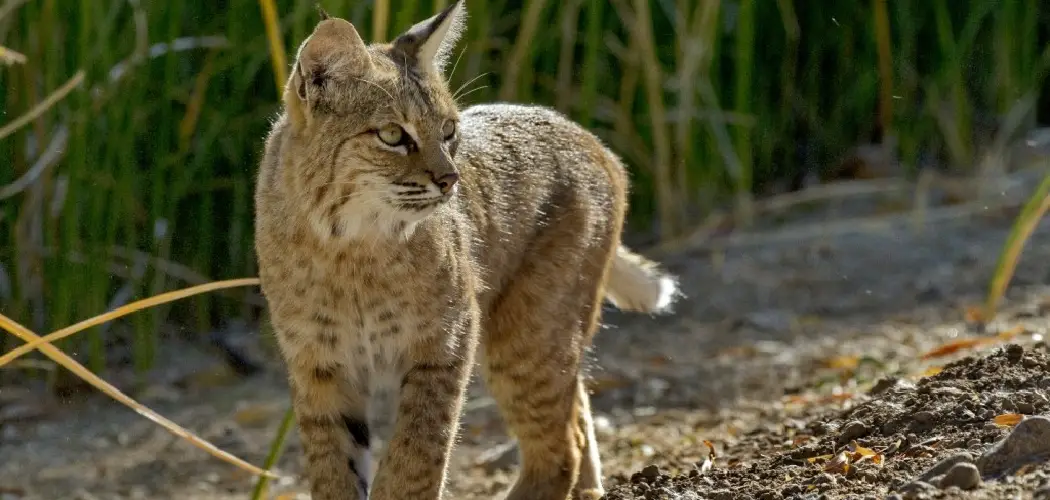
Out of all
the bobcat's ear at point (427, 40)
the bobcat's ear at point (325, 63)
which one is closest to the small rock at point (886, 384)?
the bobcat's ear at point (427, 40)

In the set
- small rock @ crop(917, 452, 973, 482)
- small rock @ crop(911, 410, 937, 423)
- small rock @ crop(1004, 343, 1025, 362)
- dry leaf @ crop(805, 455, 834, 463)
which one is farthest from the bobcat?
small rock @ crop(1004, 343, 1025, 362)

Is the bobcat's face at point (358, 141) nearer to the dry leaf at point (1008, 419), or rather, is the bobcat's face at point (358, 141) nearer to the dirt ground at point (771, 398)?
the dirt ground at point (771, 398)

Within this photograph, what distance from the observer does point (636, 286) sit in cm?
462

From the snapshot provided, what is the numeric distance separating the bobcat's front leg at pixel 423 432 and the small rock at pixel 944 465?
1.12 m

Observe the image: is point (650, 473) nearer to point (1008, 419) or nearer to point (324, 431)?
point (324, 431)

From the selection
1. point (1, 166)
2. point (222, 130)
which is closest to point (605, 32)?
point (222, 130)

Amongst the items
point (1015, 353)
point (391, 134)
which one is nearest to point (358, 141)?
point (391, 134)

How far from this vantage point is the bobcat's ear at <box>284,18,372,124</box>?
131 inches

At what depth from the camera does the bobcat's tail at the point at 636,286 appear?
4.60 meters

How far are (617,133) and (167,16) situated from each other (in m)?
2.11

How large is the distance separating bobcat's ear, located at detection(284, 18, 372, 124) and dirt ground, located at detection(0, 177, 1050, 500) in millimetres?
1174

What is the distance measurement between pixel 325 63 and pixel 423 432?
845mm

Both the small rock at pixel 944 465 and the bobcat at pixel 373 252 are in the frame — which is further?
the bobcat at pixel 373 252

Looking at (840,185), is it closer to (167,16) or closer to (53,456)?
(167,16)
